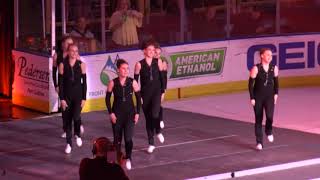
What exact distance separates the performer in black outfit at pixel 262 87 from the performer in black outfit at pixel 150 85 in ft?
5.31

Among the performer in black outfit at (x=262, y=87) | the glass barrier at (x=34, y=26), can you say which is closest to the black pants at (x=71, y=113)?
the performer in black outfit at (x=262, y=87)

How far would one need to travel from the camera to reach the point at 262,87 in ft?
49.7

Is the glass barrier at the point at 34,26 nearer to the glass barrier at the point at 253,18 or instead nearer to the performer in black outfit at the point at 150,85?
the performer in black outfit at the point at 150,85

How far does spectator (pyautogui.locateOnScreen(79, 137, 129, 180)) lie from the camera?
762 cm

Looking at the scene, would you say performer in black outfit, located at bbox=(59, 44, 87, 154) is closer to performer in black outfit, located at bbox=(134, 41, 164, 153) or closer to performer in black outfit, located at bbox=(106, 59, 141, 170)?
performer in black outfit, located at bbox=(134, 41, 164, 153)

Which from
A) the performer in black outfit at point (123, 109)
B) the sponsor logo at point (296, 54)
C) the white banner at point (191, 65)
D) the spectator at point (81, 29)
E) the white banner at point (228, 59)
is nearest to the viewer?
the performer in black outfit at point (123, 109)

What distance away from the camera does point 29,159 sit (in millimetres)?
14672

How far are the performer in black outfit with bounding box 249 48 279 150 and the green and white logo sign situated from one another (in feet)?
18.0

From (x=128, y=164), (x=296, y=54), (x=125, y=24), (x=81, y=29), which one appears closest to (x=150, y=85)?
(x=128, y=164)

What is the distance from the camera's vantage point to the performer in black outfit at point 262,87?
15.1 metres

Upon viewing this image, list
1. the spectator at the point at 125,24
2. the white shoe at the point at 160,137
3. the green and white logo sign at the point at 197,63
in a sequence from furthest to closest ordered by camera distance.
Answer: the green and white logo sign at the point at 197,63, the spectator at the point at 125,24, the white shoe at the point at 160,137

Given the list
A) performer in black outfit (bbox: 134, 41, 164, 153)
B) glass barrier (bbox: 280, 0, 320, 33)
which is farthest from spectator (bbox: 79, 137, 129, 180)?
glass barrier (bbox: 280, 0, 320, 33)

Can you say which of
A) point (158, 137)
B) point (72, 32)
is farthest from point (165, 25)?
point (158, 137)

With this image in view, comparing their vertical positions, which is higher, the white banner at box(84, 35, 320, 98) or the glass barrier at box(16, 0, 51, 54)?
the glass barrier at box(16, 0, 51, 54)
